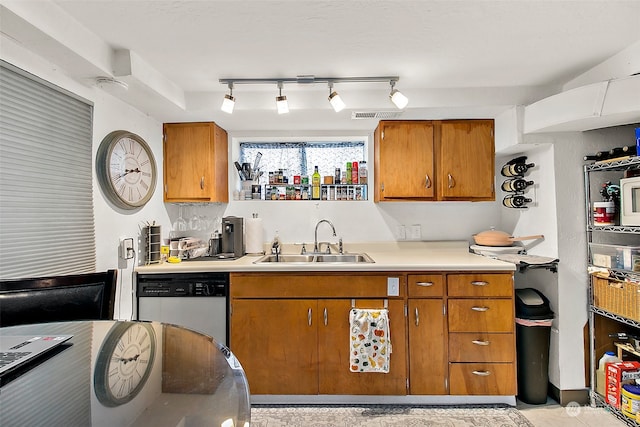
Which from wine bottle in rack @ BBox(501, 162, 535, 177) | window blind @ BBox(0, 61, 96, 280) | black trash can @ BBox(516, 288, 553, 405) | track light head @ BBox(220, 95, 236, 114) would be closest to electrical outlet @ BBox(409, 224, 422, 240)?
wine bottle in rack @ BBox(501, 162, 535, 177)

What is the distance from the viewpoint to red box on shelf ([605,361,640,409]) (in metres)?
2.01

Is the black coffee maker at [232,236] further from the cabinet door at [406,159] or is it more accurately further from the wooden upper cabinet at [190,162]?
the cabinet door at [406,159]

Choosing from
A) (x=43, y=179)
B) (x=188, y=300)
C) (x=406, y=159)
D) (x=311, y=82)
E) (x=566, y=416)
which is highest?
(x=311, y=82)

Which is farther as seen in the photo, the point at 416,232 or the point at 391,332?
the point at 416,232

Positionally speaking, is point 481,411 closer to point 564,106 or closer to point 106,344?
point 564,106

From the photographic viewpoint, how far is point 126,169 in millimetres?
2264

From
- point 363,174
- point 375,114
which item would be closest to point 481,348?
point 363,174

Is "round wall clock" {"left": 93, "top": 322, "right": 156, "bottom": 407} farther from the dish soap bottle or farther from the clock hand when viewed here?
the dish soap bottle

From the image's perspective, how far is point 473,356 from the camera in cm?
221

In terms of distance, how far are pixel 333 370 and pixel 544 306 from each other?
155 cm

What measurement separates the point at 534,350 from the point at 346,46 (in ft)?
7.75

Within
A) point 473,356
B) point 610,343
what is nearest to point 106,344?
point 473,356

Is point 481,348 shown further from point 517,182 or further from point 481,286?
point 517,182

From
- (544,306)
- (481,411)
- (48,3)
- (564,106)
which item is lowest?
(481,411)
